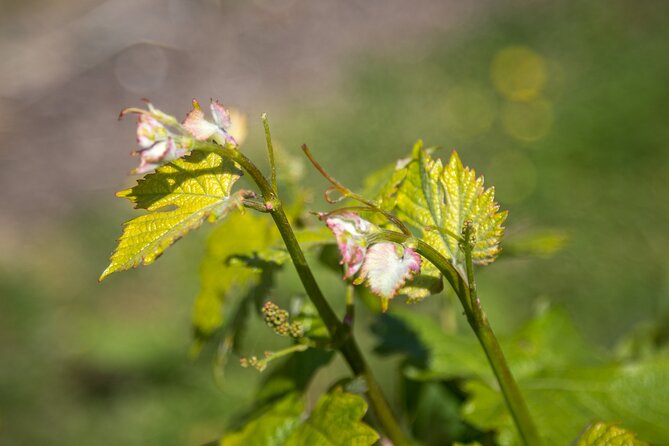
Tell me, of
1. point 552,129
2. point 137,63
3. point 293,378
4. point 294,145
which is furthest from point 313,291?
point 137,63

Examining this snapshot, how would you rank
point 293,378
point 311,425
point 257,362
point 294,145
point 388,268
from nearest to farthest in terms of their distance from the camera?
point 388,268 < point 257,362 < point 311,425 < point 293,378 < point 294,145

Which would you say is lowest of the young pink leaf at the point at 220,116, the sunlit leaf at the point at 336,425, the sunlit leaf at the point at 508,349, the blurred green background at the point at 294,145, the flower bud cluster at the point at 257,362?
the sunlit leaf at the point at 336,425

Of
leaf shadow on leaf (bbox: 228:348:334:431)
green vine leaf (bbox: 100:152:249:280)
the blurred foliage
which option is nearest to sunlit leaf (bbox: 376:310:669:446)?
leaf shadow on leaf (bbox: 228:348:334:431)

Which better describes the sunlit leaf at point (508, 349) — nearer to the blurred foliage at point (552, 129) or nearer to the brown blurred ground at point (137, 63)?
the blurred foliage at point (552, 129)

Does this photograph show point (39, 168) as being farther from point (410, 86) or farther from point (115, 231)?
point (410, 86)

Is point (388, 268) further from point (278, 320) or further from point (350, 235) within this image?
point (278, 320)

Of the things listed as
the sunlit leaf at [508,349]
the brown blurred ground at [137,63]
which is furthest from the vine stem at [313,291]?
the brown blurred ground at [137,63]

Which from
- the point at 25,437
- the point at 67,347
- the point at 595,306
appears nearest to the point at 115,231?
the point at 67,347
